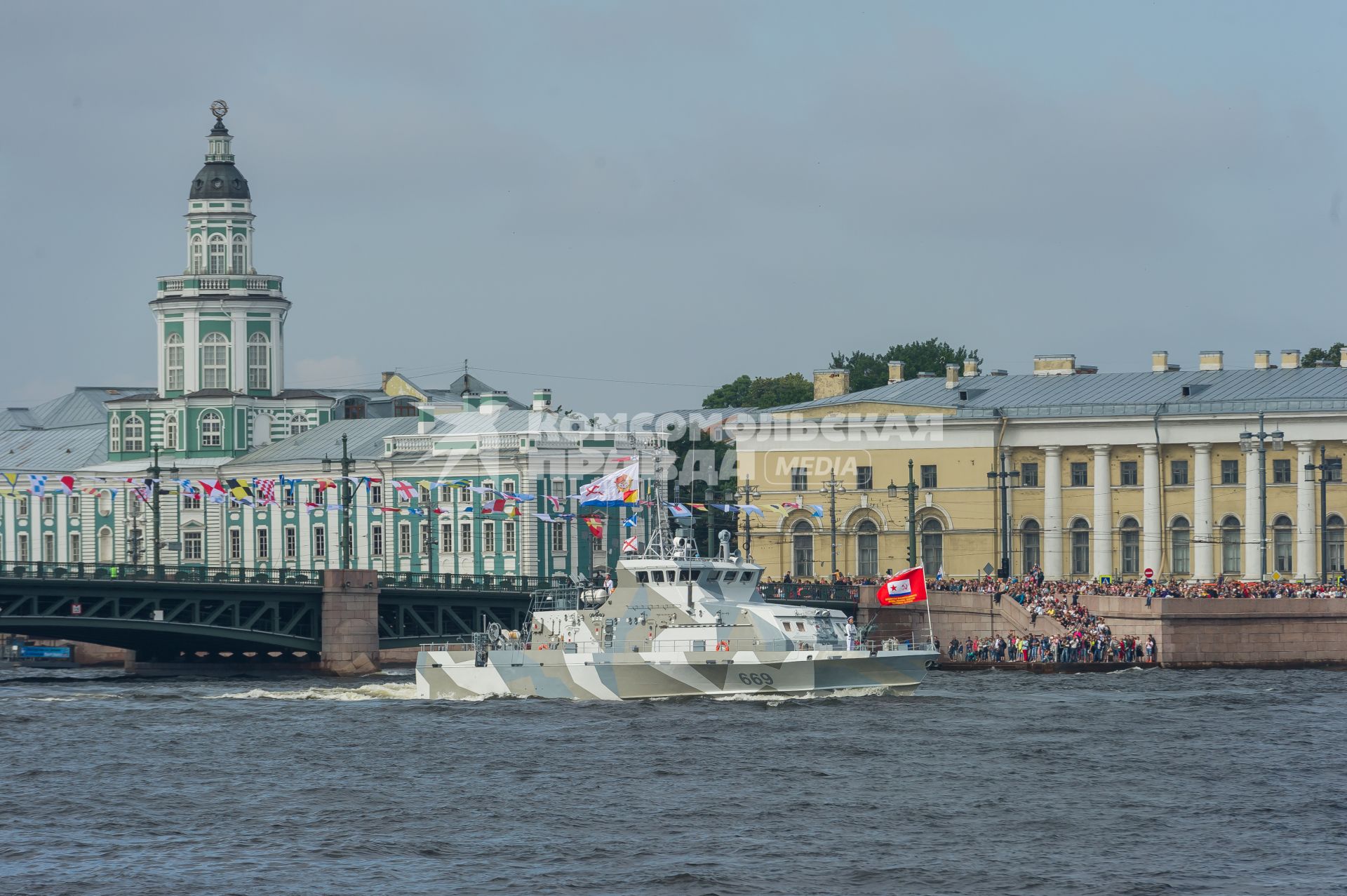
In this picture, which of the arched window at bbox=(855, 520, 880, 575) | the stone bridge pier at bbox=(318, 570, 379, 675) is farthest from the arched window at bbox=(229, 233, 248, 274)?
the stone bridge pier at bbox=(318, 570, 379, 675)

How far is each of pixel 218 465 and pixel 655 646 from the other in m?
48.2

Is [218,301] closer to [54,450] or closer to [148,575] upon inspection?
[54,450]

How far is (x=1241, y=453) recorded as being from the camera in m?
87.6

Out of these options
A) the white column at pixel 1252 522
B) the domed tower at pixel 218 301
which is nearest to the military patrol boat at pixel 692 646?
the white column at pixel 1252 522

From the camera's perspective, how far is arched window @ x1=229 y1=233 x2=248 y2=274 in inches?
4154

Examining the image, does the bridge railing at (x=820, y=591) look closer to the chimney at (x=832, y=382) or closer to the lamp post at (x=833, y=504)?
the lamp post at (x=833, y=504)

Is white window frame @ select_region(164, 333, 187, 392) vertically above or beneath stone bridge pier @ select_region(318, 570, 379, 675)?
above

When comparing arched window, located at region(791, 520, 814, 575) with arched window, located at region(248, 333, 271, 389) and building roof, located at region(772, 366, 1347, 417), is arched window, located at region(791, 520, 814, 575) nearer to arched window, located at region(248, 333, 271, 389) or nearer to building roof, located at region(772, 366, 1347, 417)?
building roof, located at region(772, 366, 1347, 417)

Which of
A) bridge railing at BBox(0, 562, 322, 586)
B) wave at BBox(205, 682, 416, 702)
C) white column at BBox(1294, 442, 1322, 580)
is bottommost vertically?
wave at BBox(205, 682, 416, 702)

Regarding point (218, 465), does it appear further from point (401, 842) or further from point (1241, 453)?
point (401, 842)

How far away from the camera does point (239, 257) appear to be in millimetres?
105500

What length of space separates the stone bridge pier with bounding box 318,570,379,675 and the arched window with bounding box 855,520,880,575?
2372 centimetres

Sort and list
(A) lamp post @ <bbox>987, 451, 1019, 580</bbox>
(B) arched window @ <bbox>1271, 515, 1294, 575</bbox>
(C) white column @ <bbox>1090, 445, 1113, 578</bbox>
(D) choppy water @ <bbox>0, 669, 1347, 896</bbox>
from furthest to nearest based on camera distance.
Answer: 1. (C) white column @ <bbox>1090, 445, 1113, 578</bbox>
2. (B) arched window @ <bbox>1271, 515, 1294, 575</bbox>
3. (A) lamp post @ <bbox>987, 451, 1019, 580</bbox>
4. (D) choppy water @ <bbox>0, 669, 1347, 896</bbox>

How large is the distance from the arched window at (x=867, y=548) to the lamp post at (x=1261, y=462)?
1357 cm
